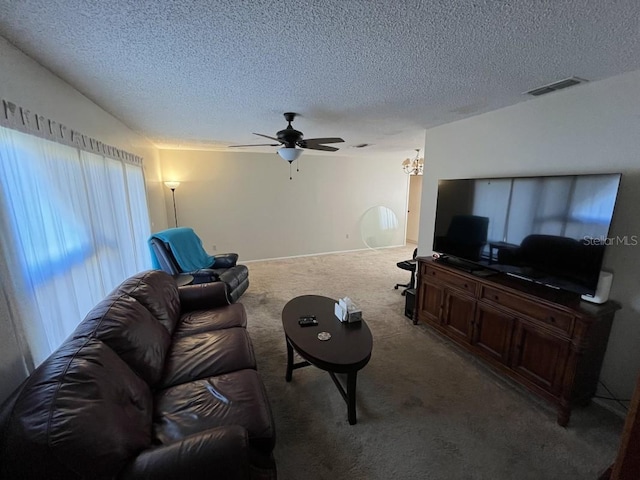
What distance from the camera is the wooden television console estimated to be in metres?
1.76

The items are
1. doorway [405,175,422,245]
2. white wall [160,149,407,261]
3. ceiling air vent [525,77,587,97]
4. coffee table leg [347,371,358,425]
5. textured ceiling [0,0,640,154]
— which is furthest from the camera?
doorway [405,175,422,245]

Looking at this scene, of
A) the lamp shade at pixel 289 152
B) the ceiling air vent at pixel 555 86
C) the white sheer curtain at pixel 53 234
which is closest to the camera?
the white sheer curtain at pixel 53 234

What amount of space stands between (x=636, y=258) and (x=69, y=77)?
415 centimetres

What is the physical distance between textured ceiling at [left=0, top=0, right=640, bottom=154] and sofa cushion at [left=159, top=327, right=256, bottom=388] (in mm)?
1892

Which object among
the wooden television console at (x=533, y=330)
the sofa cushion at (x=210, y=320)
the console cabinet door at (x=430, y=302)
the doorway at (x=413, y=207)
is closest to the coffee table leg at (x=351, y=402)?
the sofa cushion at (x=210, y=320)

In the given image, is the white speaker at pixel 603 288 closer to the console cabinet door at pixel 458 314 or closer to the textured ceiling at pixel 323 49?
the console cabinet door at pixel 458 314

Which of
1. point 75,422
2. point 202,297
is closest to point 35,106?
point 202,297

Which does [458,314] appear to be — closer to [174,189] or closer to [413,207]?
[174,189]

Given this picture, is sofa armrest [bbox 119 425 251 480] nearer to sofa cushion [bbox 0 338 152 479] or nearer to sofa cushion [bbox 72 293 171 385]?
sofa cushion [bbox 0 338 152 479]

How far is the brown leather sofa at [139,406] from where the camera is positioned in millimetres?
878

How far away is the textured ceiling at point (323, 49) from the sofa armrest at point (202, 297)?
1.75 meters

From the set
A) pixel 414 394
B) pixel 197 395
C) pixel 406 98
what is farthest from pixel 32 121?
pixel 414 394

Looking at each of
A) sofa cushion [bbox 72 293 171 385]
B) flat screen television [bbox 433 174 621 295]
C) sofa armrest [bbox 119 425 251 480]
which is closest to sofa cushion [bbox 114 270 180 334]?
sofa cushion [bbox 72 293 171 385]

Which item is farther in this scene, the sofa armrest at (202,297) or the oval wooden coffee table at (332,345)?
the sofa armrest at (202,297)
